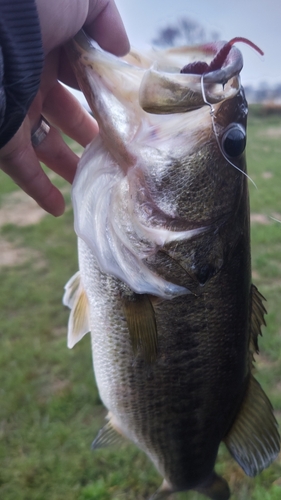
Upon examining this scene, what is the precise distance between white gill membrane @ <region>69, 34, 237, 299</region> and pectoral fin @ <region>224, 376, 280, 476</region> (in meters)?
0.56

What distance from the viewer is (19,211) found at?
17.2ft

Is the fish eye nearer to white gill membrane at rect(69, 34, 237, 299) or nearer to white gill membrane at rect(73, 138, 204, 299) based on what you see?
white gill membrane at rect(69, 34, 237, 299)

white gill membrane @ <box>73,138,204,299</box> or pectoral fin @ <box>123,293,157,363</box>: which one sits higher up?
white gill membrane @ <box>73,138,204,299</box>

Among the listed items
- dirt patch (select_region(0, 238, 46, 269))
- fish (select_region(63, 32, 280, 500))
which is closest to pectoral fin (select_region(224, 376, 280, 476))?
fish (select_region(63, 32, 280, 500))

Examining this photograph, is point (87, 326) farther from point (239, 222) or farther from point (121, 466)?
point (121, 466)

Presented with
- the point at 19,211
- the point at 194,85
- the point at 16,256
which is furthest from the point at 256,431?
the point at 19,211

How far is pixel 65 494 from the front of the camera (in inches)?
77.7

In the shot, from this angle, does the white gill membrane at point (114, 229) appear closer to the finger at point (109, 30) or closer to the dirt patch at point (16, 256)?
the finger at point (109, 30)

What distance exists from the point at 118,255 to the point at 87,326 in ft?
1.14

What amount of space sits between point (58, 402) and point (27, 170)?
4.88 feet

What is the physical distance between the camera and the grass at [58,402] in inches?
78.8

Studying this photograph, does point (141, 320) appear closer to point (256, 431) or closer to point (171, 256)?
point (171, 256)

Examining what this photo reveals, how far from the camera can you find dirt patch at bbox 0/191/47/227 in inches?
193

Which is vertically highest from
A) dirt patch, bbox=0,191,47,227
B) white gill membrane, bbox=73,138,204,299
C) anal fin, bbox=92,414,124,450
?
white gill membrane, bbox=73,138,204,299
